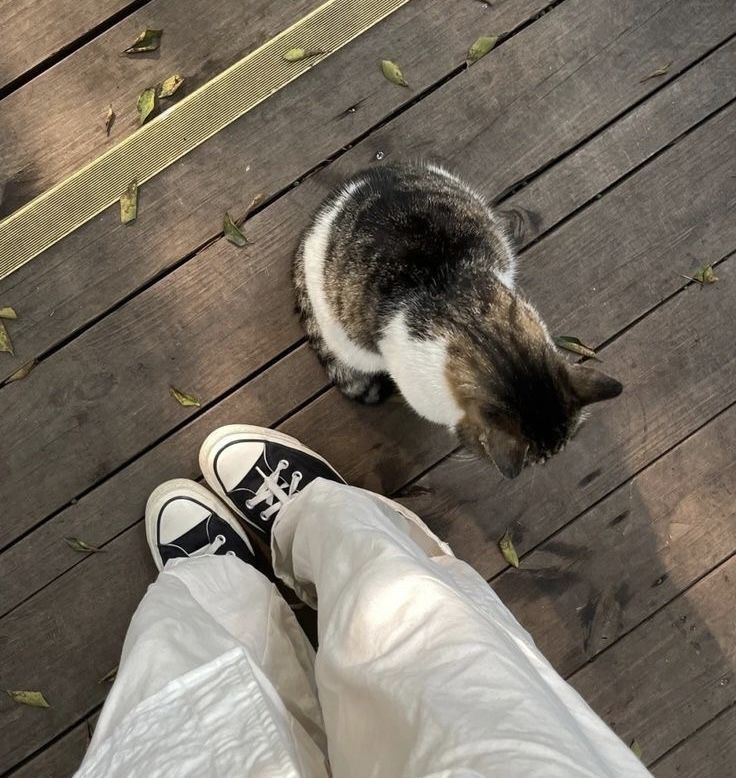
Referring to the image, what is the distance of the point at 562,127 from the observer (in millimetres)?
1822

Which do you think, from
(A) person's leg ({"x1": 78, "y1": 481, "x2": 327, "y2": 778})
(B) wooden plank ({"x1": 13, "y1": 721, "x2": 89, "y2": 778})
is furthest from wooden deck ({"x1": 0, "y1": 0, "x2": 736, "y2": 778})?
(A) person's leg ({"x1": 78, "y1": 481, "x2": 327, "y2": 778})

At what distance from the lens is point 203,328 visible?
1.77 meters

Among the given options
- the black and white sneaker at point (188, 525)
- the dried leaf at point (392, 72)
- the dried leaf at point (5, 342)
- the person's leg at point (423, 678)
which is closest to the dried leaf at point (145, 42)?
the dried leaf at point (392, 72)

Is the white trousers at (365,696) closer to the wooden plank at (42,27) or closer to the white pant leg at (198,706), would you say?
the white pant leg at (198,706)

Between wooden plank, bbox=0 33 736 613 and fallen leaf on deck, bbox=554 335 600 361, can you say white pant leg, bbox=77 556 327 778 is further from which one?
fallen leaf on deck, bbox=554 335 600 361

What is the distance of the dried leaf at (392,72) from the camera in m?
1.78

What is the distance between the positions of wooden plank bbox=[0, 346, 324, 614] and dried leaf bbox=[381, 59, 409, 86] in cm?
77

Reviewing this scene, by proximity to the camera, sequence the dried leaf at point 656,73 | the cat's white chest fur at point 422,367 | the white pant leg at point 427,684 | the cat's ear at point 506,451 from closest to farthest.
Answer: the white pant leg at point 427,684 → the cat's ear at point 506,451 → the cat's white chest fur at point 422,367 → the dried leaf at point 656,73

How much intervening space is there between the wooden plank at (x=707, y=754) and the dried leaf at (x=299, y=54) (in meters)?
2.20

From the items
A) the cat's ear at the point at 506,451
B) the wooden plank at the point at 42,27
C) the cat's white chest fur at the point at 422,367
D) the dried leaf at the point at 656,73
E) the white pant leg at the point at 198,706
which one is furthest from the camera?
the dried leaf at the point at 656,73

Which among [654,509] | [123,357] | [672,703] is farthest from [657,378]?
[123,357]

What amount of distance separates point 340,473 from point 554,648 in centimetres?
79

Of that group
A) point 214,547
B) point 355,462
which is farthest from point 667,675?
point 214,547

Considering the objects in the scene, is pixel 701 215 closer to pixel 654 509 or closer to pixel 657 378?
pixel 657 378
